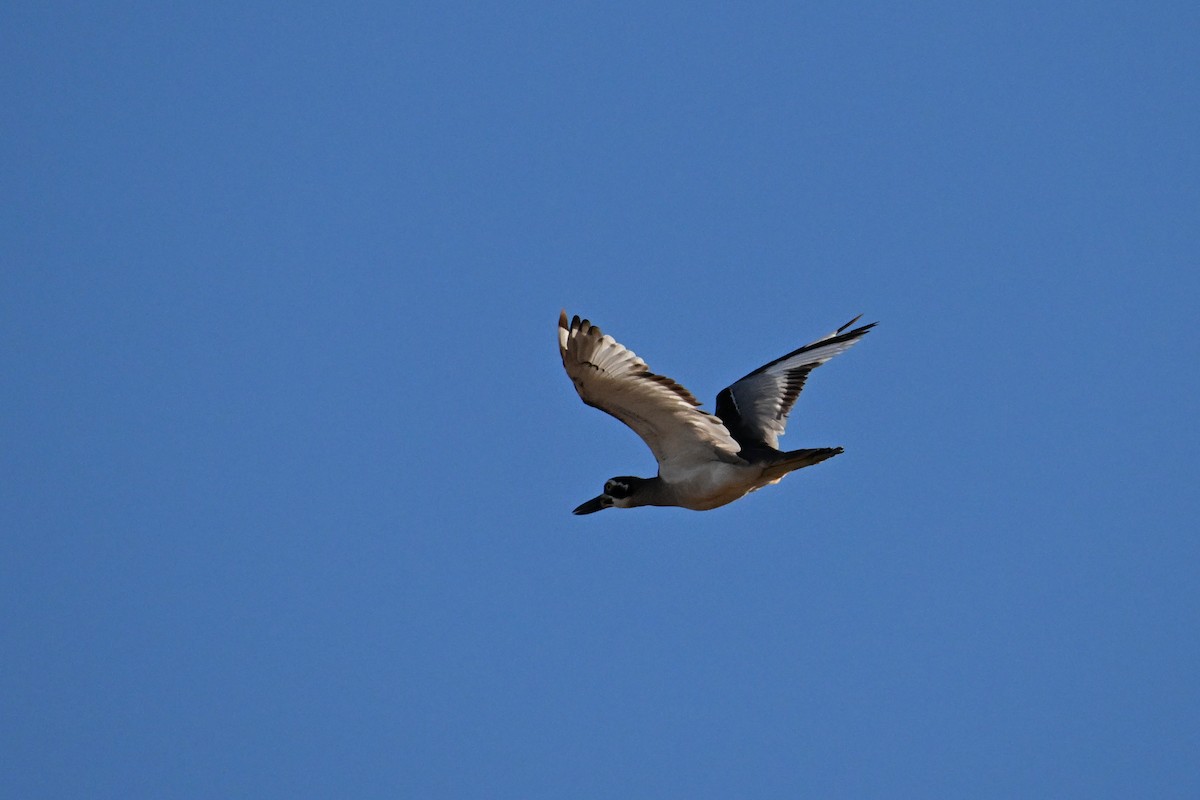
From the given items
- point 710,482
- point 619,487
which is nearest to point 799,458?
point 710,482

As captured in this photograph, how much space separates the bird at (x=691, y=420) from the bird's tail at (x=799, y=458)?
13 millimetres

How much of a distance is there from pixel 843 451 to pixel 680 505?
2.64 metres

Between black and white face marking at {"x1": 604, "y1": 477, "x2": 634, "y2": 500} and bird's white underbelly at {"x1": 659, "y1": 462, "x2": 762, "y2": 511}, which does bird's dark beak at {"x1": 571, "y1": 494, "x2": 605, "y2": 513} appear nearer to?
black and white face marking at {"x1": 604, "y1": 477, "x2": 634, "y2": 500}

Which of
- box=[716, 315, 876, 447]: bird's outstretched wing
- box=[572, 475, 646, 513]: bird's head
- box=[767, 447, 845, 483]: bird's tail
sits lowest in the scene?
box=[767, 447, 845, 483]: bird's tail

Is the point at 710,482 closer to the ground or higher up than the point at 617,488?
closer to the ground

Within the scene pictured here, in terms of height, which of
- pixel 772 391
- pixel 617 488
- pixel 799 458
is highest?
pixel 772 391

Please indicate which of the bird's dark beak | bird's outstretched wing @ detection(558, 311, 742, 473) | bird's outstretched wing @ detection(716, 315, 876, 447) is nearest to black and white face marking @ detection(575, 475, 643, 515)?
the bird's dark beak

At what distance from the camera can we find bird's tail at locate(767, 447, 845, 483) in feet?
55.3

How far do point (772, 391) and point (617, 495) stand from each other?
3.30 metres

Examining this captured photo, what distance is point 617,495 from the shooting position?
19.0 meters

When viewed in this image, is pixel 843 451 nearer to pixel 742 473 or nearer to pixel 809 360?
pixel 742 473

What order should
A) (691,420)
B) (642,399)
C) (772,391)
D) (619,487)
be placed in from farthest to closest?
1. (772,391)
2. (619,487)
3. (691,420)
4. (642,399)

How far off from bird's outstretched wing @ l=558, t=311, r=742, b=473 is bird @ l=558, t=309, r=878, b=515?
1 cm

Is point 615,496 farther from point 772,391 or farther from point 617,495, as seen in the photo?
point 772,391
